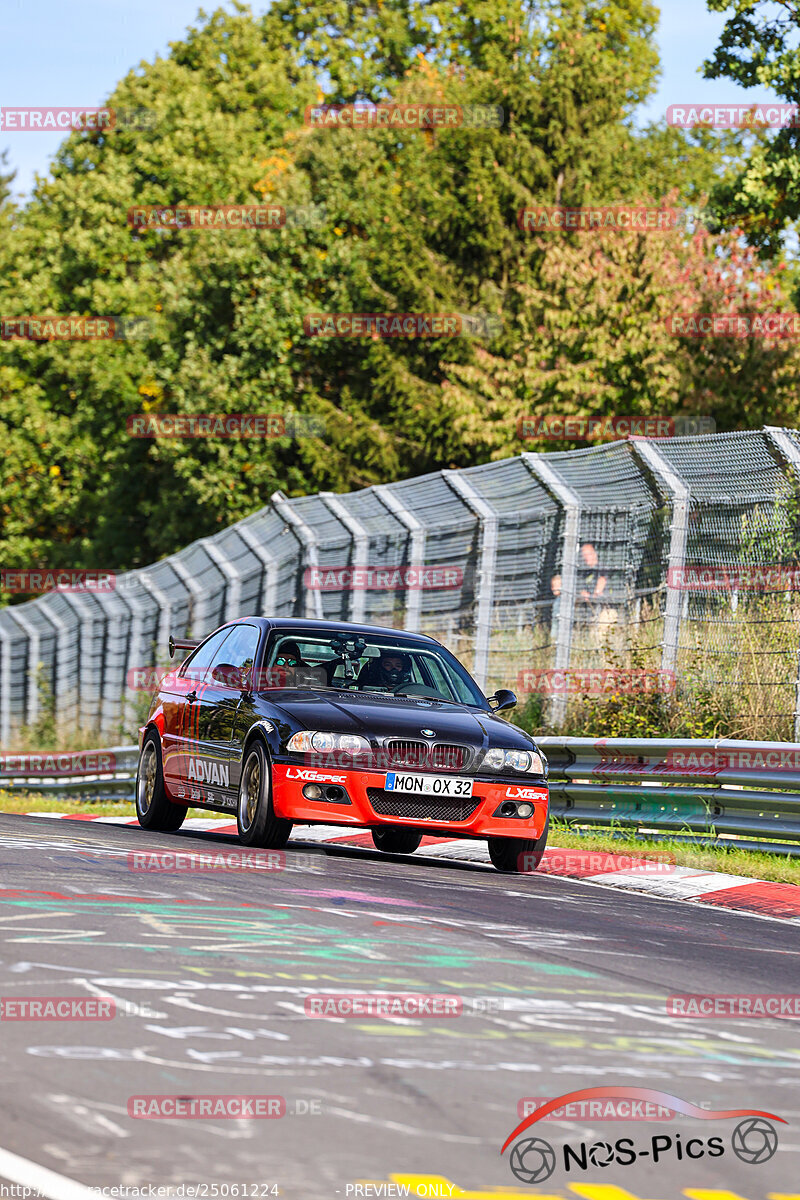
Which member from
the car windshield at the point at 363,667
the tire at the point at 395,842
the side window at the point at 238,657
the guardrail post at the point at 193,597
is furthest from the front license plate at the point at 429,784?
the guardrail post at the point at 193,597

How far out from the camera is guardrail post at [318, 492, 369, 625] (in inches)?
792

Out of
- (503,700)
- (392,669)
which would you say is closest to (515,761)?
(503,700)

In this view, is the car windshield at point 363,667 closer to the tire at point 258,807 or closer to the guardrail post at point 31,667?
the tire at point 258,807

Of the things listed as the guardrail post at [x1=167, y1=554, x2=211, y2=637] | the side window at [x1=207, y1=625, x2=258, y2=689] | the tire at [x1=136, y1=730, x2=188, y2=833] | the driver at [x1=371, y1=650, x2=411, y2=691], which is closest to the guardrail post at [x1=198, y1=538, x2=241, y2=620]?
the guardrail post at [x1=167, y1=554, x2=211, y2=637]

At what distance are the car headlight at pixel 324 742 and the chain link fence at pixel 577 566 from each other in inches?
160

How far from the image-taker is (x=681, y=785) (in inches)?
505

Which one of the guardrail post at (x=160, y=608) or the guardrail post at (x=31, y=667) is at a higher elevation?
the guardrail post at (x=160, y=608)

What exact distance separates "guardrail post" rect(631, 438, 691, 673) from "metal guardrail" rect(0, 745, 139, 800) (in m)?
7.86

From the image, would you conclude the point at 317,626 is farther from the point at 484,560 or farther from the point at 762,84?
the point at 762,84

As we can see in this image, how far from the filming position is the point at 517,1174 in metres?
4.21

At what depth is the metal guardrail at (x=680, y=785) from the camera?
461 inches

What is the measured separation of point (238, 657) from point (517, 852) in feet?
7.97

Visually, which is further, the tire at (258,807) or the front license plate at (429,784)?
the tire at (258,807)

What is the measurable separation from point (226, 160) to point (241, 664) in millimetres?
41836
